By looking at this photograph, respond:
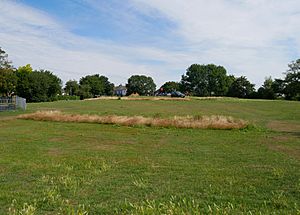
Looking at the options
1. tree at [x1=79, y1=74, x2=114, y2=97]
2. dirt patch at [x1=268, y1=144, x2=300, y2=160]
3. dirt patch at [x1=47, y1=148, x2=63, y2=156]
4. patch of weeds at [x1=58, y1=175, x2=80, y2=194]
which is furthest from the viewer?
tree at [x1=79, y1=74, x2=114, y2=97]

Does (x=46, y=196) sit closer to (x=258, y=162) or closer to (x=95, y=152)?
(x=95, y=152)

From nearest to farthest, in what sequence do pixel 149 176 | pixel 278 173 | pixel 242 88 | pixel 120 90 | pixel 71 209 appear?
pixel 71 209, pixel 149 176, pixel 278 173, pixel 242 88, pixel 120 90

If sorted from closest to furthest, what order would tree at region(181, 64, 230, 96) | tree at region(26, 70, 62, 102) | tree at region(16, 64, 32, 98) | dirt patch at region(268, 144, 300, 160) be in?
1. dirt patch at region(268, 144, 300, 160)
2. tree at region(16, 64, 32, 98)
3. tree at region(26, 70, 62, 102)
4. tree at region(181, 64, 230, 96)

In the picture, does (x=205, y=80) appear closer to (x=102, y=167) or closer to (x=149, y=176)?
(x=102, y=167)

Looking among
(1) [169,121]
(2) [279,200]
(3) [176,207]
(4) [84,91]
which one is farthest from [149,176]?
(4) [84,91]

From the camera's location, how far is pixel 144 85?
13888cm

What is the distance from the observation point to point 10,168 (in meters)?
8.51

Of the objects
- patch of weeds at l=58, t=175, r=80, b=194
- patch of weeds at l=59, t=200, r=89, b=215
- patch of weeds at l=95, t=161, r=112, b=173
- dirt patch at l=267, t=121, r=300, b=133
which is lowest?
patch of weeds at l=95, t=161, r=112, b=173

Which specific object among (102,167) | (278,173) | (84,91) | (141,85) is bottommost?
(102,167)

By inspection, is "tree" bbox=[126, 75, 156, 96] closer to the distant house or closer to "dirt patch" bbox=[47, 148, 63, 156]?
the distant house

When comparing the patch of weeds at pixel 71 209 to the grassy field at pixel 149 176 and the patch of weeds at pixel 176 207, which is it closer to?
the grassy field at pixel 149 176

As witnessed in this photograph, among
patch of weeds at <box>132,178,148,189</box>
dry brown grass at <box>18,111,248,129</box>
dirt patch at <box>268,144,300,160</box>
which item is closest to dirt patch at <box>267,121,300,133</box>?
dry brown grass at <box>18,111,248,129</box>

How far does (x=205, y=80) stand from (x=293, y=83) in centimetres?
4324

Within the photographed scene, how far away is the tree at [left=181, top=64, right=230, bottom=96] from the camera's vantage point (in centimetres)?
11656
